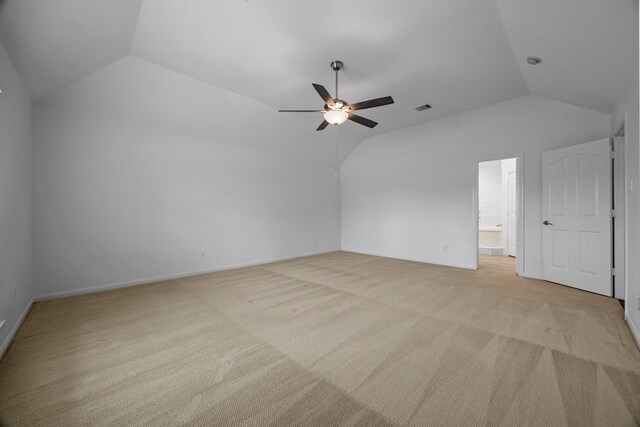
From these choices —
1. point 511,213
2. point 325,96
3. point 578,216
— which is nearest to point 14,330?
point 325,96

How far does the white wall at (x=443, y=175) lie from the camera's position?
433 centimetres

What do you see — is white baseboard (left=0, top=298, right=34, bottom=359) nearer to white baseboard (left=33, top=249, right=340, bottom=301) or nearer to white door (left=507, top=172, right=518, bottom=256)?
white baseboard (left=33, top=249, right=340, bottom=301)

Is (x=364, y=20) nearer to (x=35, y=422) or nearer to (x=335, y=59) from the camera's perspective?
(x=335, y=59)

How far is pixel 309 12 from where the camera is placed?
2.51 metres

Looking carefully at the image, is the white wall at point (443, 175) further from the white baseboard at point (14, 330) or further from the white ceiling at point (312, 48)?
the white baseboard at point (14, 330)

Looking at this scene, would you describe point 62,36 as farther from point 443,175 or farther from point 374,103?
point 443,175

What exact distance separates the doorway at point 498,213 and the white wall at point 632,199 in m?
3.06

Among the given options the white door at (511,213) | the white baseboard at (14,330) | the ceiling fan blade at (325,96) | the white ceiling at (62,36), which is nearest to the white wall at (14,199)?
the white baseboard at (14,330)

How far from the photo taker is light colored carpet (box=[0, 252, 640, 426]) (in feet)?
4.97

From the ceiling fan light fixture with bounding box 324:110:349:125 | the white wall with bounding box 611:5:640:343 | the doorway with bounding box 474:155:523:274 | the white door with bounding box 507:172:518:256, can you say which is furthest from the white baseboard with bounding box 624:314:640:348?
the white door with bounding box 507:172:518:256

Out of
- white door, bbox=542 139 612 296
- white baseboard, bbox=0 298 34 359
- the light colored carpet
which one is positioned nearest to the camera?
the light colored carpet

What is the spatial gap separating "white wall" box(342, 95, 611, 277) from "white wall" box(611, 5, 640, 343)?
1446mm

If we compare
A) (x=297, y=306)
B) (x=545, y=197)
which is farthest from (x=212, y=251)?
(x=545, y=197)

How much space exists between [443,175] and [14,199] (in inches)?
257
